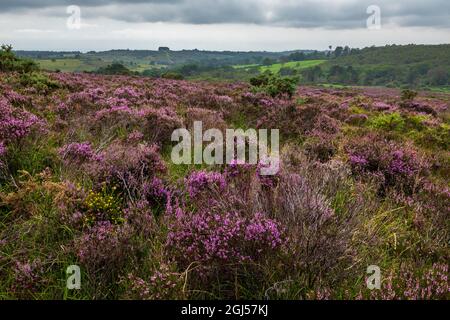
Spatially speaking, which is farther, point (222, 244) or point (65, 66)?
point (65, 66)

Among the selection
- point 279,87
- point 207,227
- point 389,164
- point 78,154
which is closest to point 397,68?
point 279,87

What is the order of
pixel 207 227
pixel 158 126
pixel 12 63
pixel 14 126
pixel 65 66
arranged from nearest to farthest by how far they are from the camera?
pixel 207 227, pixel 14 126, pixel 158 126, pixel 12 63, pixel 65 66

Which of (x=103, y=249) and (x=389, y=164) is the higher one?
(x=389, y=164)

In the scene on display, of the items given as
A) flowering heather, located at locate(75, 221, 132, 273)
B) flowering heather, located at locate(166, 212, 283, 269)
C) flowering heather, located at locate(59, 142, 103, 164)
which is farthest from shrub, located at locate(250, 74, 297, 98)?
flowering heather, located at locate(75, 221, 132, 273)

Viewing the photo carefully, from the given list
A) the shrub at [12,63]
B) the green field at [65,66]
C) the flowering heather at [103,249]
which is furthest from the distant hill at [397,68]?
the flowering heather at [103,249]

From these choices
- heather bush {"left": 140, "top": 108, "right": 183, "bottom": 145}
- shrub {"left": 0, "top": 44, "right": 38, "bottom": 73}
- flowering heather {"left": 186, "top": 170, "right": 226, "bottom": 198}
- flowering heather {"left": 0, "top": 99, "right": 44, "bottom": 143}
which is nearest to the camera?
flowering heather {"left": 186, "top": 170, "right": 226, "bottom": 198}

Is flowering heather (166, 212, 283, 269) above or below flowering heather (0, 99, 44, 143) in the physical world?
below

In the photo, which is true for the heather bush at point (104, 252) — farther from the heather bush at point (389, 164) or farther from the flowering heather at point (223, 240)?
the heather bush at point (389, 164)

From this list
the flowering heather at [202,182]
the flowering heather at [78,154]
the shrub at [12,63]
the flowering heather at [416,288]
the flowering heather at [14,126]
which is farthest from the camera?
the shrub at [12,63]

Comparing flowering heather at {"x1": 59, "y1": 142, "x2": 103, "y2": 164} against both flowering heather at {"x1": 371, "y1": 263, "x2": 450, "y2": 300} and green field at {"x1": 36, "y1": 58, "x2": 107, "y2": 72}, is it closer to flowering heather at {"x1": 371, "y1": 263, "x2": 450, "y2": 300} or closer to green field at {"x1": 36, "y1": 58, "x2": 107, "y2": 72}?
flowering heather at {"x1": 371, "y1": 263, "x2": 450, "y2": 300}

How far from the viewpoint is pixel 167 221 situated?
344 cm

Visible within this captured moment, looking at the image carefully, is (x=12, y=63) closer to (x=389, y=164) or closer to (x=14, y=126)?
(x=14, y=126)

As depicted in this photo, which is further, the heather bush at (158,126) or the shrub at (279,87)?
the shrub at (279,87)
